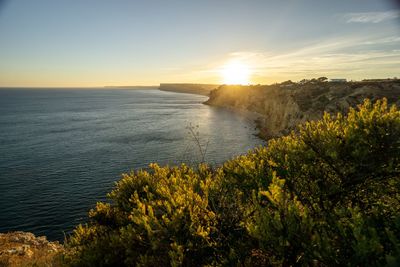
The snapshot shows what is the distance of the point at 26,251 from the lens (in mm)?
23734

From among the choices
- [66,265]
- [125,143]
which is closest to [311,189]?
[66,265]

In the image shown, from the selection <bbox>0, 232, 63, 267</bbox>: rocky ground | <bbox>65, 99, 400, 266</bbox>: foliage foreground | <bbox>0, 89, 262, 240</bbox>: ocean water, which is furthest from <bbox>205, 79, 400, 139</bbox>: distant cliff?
<bbox>0, 232, 63, 267</bbox>: rocky ground

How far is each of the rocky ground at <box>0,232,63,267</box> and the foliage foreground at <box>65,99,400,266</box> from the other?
339 inches

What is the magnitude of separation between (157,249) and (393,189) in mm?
8276

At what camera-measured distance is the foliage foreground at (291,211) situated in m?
7.86

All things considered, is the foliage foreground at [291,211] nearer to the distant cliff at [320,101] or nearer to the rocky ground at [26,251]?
the rocky ground at [26,251]

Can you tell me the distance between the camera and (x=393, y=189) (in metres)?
10.1

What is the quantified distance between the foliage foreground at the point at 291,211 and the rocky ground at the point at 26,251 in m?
8.61

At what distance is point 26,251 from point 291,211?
24.0 metres

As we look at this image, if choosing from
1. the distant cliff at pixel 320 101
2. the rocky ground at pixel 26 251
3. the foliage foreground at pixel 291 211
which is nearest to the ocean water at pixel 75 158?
the rocky ground at pixel 26 251

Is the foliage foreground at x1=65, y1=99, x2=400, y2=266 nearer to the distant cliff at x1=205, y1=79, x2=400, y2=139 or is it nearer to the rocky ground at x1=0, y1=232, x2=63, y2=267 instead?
the rocky ground at x1=0, y1=232, x2=63, y2=267

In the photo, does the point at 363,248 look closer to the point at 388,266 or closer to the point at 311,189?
the point at 388,266

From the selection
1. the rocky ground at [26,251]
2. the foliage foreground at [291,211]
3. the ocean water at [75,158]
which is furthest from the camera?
the ocean water at [75,158]

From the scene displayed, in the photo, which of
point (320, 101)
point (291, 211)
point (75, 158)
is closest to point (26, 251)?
point (291, 211)
